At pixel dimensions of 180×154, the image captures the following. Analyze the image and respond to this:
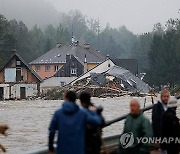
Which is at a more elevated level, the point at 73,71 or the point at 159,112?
the point at 73,71

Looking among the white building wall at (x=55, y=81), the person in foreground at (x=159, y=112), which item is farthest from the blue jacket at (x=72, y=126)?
the white building wall at (x=55, y=81)

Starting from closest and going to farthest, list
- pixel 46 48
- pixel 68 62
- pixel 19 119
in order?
pixel 19 119, pixel 68 62, pixel 46 48

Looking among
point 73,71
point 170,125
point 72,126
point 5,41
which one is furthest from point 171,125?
point 5,41

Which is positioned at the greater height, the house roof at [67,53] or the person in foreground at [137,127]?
the house roof at [67,53]

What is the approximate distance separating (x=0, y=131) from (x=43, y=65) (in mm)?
100366

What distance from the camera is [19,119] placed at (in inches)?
1421

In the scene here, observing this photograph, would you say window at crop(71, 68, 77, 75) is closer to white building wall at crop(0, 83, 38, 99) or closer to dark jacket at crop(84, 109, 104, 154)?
white building wall at crop(0, 83, 38, 99)

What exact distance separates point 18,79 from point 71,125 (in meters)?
74.7

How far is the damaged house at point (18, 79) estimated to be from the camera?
79.4 metres

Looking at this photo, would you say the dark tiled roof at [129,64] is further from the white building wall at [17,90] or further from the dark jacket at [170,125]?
the dark jacket at [170,125]

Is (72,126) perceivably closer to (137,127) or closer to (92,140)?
(92,140)

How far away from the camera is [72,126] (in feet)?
26.6

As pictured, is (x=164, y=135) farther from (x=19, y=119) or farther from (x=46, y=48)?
(x=46, y=48)

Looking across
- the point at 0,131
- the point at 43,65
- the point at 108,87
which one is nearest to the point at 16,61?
the point at 108,87
